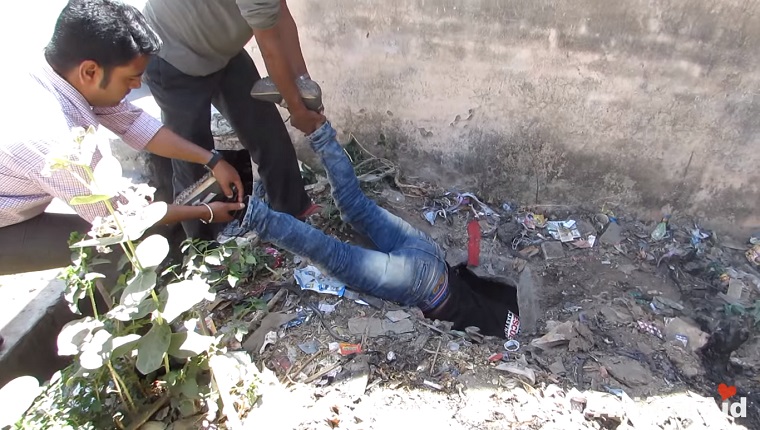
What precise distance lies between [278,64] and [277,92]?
224 mm

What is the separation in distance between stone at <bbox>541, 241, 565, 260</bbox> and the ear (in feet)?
8.16

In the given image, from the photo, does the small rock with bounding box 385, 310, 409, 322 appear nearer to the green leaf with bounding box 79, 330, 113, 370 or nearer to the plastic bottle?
the green leaf with bounding box 79, 330, 113, 370

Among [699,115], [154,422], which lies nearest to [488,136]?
[699,115]

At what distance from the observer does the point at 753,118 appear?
2621 mm

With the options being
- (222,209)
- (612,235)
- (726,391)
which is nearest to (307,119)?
(222,209)

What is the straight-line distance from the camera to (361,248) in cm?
236

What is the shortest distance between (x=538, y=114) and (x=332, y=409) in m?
2.07

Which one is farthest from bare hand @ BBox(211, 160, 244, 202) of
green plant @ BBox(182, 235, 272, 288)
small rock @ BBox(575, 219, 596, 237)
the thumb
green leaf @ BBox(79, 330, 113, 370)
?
small rock @ BBox(575, 219, 596, 237)

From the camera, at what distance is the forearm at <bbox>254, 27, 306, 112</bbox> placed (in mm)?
2141

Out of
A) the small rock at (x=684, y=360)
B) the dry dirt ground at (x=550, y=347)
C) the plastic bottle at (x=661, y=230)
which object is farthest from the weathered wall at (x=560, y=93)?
the small rock at (x=684, y=360)

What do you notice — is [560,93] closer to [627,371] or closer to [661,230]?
[661,230]

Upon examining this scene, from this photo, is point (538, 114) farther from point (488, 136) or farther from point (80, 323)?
point (80, 323)

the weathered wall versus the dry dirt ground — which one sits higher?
the weathered wall

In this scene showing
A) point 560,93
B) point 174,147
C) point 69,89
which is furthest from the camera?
point 560,93
